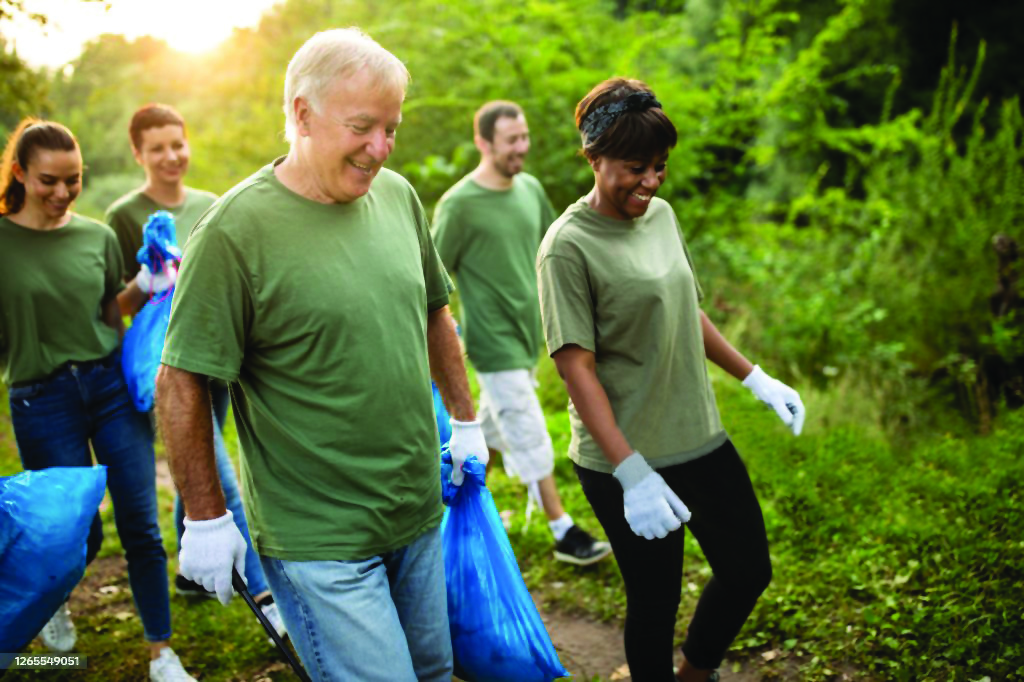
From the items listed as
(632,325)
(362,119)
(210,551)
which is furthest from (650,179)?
(210,551)

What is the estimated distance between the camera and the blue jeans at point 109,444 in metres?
3.30

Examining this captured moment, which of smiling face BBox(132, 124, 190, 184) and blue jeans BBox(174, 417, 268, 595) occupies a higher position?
smiling face BBox(132, 124, 190, 184)

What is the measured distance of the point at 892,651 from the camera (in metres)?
3.23

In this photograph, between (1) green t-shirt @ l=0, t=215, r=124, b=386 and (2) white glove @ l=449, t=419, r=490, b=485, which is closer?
(2) white glove @ l=449, t=419, r=490, b=485

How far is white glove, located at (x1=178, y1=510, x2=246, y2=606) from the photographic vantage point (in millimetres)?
1945

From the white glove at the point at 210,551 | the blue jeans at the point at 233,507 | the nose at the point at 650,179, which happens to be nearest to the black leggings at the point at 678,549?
the nose at the point at 650,179

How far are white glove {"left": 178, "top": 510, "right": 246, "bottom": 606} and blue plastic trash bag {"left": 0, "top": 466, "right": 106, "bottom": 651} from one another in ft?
2.19

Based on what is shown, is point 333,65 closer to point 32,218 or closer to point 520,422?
point 32,218

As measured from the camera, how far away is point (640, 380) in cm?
247

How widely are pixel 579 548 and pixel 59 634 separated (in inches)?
94.9

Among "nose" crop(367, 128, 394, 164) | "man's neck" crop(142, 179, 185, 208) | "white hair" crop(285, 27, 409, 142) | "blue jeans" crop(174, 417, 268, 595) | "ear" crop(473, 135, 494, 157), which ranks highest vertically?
"white hair" crop(285, 27, 409, 142)

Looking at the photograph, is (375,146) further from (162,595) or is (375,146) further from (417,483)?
(162,595)

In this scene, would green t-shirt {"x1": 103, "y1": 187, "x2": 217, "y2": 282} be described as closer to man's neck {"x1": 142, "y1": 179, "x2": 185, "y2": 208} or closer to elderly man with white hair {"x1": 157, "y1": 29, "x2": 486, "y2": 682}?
man's neck {"x1": 142, "y1": 179, "x2": 185, "y2": 208}

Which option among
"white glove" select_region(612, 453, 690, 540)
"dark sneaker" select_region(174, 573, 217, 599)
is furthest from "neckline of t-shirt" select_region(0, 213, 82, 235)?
"white glove" select_region(612, 453, 690, 540)
